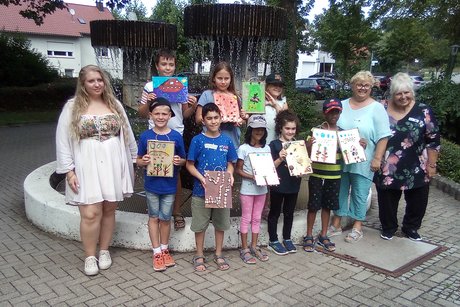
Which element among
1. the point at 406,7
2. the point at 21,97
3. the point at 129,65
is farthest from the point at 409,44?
the point at 21,97

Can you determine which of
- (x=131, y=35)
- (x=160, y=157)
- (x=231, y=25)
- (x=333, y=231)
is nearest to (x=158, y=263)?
(x=160, y=157)

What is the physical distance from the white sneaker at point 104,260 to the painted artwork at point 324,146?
7.27ft

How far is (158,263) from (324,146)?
6.55 ft

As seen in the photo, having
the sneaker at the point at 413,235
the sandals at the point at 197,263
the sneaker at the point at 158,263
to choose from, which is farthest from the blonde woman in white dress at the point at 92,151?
the sneaker at the point at 413,235

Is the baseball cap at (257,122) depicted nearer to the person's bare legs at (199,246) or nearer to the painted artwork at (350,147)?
the painted artwork at (350,147)

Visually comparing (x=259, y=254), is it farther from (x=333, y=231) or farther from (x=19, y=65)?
(x=19, y=65)

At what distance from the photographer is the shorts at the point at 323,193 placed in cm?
446

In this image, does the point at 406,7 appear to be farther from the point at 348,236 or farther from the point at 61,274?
the point at 61,274

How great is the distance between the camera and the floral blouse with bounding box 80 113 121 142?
12.2ft

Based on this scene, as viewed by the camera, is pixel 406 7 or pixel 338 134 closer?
pixel 338 134

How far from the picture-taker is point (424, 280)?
399 cm

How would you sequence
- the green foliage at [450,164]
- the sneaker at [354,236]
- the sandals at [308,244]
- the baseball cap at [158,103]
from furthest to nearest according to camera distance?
the green foliage at [450,164], the sneaker at [354,236], the sandals at [308,244], the baseball cap at [158,103]

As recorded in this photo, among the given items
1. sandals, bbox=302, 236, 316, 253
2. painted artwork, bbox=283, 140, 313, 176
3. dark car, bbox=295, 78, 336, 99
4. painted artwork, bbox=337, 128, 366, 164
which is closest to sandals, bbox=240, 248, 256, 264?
sandals, bbox=302, 236, 316, 253

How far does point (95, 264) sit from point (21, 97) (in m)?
15.9
